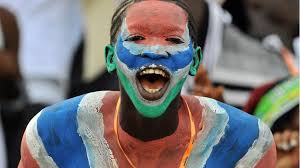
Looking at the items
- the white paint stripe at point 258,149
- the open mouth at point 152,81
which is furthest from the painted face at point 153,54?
the white paint stripe at point 258,149

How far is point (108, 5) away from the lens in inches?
335

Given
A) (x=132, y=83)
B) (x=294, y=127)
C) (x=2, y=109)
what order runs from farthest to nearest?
(x=2, y=109) < (x=294, y=127) < (x=132, y=83)

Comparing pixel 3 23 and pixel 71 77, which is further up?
pixel 3 23

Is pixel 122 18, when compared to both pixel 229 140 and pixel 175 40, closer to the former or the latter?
pixel 175 40

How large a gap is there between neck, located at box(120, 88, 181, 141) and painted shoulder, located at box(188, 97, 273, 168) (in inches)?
4.4

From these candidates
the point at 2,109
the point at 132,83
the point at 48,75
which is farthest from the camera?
the point at 48,75

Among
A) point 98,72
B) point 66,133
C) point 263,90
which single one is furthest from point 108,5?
point 66,133

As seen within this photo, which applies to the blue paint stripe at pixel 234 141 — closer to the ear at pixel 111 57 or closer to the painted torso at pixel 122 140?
the painted torso at pixel 122 140

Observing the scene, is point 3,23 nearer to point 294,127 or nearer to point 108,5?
point 108,5

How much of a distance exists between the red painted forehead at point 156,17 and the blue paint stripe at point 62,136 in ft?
1.13

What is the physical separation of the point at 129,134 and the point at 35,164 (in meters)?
0.30

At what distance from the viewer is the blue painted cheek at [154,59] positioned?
439 cm

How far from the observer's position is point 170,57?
14.6ft

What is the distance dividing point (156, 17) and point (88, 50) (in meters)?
4.02
